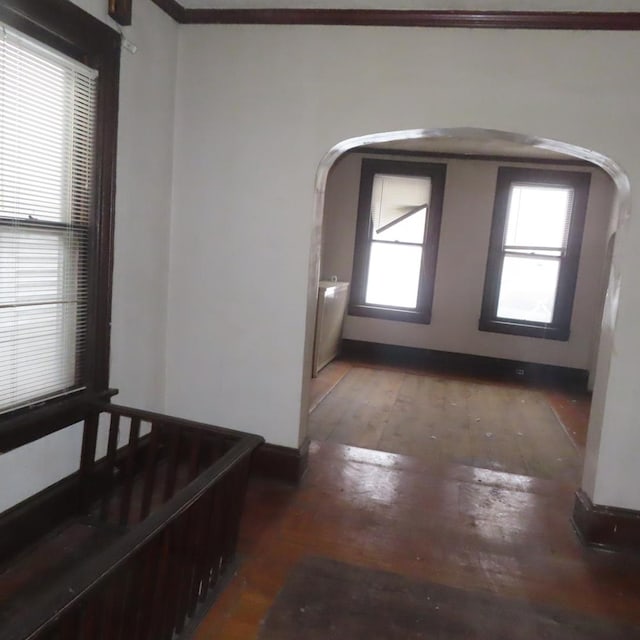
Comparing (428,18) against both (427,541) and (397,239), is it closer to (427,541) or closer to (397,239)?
(427,541)

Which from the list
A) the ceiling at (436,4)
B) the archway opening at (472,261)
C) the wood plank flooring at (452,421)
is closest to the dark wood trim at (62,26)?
the ceiling at (436,4)

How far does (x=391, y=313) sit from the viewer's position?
257 inches

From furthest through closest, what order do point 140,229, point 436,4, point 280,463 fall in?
point 280,463, point 140,229, point 436,4

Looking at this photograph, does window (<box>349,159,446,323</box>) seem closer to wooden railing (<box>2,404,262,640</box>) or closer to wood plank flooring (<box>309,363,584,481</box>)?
wood plank flooring (<box>309,363,584,481</box>)

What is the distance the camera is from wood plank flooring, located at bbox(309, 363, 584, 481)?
3.79 meters

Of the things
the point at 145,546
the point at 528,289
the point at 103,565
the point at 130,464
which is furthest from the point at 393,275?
the point at 103,565

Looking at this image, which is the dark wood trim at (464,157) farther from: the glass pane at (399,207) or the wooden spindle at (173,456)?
the wooden spindle at (173,456)

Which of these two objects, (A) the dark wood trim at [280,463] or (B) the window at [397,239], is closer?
(A) the dark wood trim at [280,463]

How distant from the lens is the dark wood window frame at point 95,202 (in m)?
2.06

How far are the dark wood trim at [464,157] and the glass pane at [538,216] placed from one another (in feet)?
0.89

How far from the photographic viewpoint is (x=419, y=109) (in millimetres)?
2711

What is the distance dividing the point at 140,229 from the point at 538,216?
4.77 m

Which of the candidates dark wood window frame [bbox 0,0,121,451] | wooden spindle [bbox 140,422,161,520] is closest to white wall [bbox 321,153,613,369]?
dark wood window frame [bbox 0,0,121,451]

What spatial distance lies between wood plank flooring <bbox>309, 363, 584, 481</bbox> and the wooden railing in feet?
5.57
